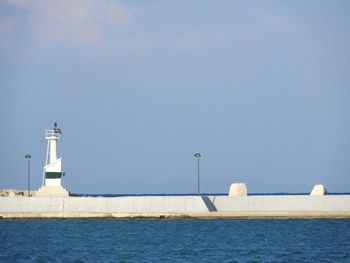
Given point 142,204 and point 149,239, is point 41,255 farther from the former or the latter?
point 142,204

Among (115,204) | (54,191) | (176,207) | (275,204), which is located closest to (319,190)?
(275,204)

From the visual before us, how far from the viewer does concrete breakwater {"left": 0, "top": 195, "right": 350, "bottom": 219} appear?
76375 mm

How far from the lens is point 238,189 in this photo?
7875cm

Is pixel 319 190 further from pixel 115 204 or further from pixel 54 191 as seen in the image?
pixel 54 191

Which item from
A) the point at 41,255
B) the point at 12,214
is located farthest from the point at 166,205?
the point at 41,255

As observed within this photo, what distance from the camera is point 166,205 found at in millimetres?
76562

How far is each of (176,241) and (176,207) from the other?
16.5 metres

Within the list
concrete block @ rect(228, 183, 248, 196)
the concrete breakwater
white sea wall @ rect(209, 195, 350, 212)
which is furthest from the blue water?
concrete block @ rect(228, 183, 248, 196)

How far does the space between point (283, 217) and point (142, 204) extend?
10.9m

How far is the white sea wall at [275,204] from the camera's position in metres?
77.4

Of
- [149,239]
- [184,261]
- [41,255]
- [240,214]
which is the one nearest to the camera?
[184,261]

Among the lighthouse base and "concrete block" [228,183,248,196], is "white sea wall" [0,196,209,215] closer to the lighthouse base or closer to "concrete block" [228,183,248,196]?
the lighthouse base

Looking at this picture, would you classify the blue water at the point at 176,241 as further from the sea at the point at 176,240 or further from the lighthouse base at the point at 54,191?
the lighthouse base at the point at 54,191

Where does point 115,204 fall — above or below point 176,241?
above
